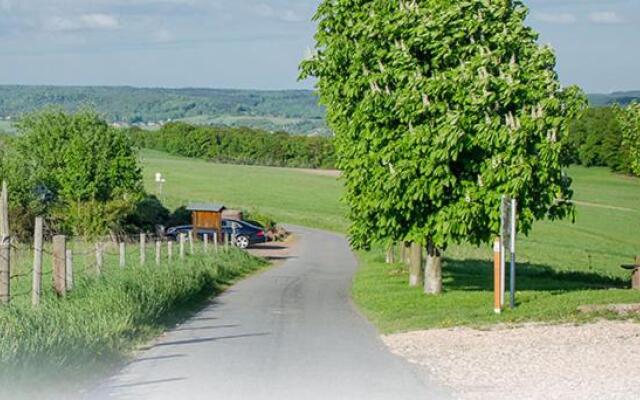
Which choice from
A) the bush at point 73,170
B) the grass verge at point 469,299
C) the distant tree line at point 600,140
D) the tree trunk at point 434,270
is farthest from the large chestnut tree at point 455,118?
the distant tree line at point 600,140

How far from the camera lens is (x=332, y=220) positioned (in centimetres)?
8006

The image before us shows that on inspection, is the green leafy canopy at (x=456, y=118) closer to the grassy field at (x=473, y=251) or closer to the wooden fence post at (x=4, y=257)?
the grassy field at (x=473, y=251)

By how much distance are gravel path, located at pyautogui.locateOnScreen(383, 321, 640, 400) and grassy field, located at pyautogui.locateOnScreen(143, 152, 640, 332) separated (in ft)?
5.64

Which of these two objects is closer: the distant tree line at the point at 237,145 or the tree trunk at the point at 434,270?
the tree trunk at the point at 434,270

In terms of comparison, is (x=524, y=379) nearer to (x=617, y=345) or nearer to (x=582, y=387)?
(x=582, y=387)

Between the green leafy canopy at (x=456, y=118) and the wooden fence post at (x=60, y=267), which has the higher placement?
the green leafy canopy at (x=456, y=118)

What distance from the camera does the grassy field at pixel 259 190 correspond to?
8338 centimetres

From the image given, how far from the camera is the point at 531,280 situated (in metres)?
33.9

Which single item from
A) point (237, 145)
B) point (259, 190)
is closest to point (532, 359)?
point (259, 190)

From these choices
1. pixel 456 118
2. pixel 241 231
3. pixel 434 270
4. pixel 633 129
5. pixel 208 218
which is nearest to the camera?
pixel 456 118

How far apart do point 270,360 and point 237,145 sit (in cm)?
13962

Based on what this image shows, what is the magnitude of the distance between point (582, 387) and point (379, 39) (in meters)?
14.1

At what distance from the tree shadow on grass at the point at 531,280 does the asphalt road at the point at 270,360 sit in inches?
292

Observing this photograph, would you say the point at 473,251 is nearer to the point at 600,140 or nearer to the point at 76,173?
the point at 76,173
